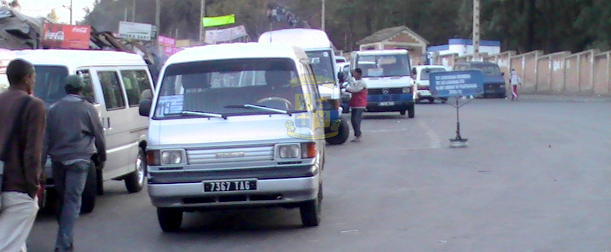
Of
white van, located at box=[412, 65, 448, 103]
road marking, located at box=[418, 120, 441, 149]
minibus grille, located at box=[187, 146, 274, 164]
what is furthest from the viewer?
white van, located at box=[412, 65, 448, 103]

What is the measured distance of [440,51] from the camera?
64.7 meters

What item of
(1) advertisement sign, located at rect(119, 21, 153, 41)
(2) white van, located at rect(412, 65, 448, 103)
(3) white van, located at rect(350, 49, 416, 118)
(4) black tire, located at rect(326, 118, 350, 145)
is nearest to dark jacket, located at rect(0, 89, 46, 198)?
(4) black tire, located at rect(326, 118, 350, 145)

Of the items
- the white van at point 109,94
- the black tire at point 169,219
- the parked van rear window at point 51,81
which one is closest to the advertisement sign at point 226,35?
the white van at point 109,94

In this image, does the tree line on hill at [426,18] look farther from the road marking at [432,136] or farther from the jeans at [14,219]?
the jeans at [14,219]

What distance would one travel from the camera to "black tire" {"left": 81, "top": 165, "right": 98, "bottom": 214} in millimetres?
9359

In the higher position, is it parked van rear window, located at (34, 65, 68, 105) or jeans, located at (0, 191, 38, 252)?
parked van rear window, located at (34, 65, 68, 105)

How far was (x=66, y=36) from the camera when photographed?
91.8 ft

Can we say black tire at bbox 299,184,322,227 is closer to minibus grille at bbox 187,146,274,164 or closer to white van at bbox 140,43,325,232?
white van at bbox 140,43,325,232

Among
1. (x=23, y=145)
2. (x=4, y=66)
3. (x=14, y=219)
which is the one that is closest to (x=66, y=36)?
(x=4, y=66)

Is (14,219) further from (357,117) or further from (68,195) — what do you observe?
(357,117)

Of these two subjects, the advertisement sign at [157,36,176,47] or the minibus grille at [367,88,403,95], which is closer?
A: the minibus grille at [367,88,403,95]

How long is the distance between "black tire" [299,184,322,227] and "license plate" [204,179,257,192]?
669 millimetres

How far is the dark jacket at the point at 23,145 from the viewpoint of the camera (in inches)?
213

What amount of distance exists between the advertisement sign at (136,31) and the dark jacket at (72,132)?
41570 mm
